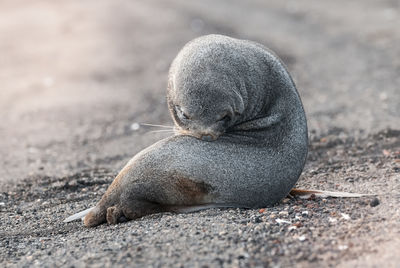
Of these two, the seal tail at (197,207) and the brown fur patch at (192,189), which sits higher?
the brown fur patch at (192,189)

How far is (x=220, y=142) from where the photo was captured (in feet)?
20.4

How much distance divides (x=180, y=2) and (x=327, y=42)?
7.71 metres

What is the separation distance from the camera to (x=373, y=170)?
24.2 feet

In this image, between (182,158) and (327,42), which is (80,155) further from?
(327,42)

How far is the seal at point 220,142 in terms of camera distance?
593cm

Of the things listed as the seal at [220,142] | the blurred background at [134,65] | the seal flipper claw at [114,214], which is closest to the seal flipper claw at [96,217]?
the seal at [220,142]

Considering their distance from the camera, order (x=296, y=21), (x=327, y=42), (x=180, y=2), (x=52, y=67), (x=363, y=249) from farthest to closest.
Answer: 1. (x=180, y=2)
2. (x=296, y=21)
3. (x=327, y=42)
4. (x=52, y=67)
5. (x=363, y=249)

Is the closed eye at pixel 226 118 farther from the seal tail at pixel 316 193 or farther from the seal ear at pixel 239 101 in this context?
the seal tail at pixel 316 193

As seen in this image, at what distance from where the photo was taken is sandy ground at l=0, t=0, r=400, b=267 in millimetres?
5266

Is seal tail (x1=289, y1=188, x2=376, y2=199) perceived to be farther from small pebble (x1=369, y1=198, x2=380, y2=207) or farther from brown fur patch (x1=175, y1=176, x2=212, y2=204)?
brown fur patch (x1=175, y1=176, x2=212, y2=204)

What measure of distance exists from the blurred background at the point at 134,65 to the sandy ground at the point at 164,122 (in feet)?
0.14

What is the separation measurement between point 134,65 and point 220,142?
8.50m

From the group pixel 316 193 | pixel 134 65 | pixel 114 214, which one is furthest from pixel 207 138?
pixel 134 65

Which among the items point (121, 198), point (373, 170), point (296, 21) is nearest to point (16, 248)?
point (121, 198)
